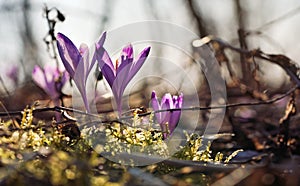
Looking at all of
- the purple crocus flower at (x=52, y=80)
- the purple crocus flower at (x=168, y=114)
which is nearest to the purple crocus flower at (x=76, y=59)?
the purple crocus flower at (x=168, y=114)

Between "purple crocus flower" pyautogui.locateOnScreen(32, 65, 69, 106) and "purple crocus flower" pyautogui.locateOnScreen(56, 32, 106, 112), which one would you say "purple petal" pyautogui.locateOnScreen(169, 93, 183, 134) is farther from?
"purple crocus flower" pyautogui.locateOnScreen(32, 65, 69, 106)

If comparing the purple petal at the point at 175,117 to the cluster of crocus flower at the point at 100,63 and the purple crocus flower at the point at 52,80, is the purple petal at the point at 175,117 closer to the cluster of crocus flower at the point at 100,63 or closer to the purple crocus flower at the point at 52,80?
the cluster of crocus flower at the point at 100,63

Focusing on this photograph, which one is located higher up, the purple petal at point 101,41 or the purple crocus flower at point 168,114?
the purple petal at point 101,41

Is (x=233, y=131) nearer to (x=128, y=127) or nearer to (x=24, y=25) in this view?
(x=128, y=127)

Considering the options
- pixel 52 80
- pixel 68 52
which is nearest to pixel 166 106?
pixel 68 52

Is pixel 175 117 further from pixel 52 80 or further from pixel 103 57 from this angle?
pixel 52 80

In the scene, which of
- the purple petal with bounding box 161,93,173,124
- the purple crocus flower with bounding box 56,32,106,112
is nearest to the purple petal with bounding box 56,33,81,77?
the purple crocus flower with bounding box 56,32,106,112
